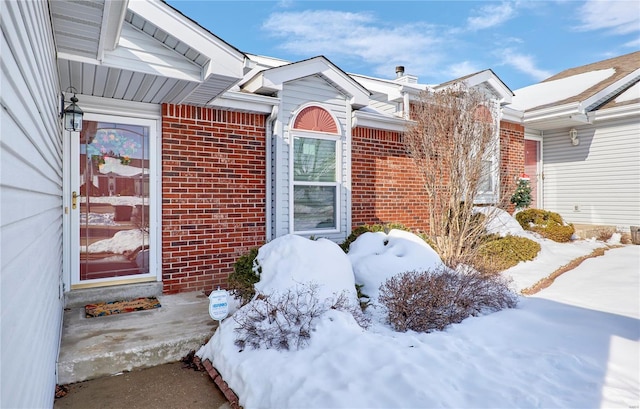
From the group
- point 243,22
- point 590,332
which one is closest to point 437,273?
point 590,332

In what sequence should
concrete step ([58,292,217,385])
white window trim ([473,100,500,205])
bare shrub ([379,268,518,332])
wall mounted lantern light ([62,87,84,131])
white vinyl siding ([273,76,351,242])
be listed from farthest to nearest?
white window trim ([473,100,500,205]), white vinyl siding ([273,76,351,242]), wall mounted lantern light ([62,87,84,131]), bare shrub ([379,268,518,332]), concrete step ([58,292,217,385])

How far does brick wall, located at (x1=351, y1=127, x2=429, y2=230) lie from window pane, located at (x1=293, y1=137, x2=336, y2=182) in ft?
2.21

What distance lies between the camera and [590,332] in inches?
143

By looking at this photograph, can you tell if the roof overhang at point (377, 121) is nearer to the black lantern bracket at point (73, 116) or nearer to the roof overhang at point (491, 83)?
the roof overhang at point (491, 83)

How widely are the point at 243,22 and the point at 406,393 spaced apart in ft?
31.0

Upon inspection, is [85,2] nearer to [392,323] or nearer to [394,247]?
[392,323]

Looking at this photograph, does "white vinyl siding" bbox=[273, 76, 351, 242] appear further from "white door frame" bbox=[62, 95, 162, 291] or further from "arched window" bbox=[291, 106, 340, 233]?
"white door frame" bbox=[62, 95, 162, 291]

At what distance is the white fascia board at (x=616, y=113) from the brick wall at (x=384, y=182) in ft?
18.6

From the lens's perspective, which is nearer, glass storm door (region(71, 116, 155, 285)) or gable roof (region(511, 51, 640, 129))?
glass storm door (region(71, 116, 155, 285))

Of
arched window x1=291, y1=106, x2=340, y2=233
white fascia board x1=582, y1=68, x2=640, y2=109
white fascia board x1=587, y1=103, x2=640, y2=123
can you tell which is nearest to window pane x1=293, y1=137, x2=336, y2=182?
arched window x1=291, y1=106, x2=340, y2=233

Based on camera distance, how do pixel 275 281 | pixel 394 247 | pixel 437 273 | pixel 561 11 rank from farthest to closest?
pixel 561 11 → pixel 394 247 → pixel 437 273 → pixel 275 281

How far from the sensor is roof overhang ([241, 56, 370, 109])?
213 inches

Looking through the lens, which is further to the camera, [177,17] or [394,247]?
[394,247]

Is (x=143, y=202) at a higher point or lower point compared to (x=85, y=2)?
lower
